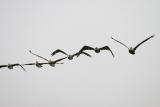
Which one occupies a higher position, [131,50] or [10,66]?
[131,50]

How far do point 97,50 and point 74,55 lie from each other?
1824 millimetres

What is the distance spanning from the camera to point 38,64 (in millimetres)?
23219

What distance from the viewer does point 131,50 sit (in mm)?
20859

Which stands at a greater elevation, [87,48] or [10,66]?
[87,48]

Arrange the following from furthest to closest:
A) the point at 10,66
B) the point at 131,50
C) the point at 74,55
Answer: the point at 10,66 < the point at 74,55 < the point at 131,50

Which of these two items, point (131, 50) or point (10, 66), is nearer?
point (131, 50)

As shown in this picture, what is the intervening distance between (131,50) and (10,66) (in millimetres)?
8316

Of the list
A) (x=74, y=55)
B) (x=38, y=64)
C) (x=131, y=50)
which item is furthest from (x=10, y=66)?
(x=131, y=50)

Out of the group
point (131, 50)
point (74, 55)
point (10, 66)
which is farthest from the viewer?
point (10, 66)

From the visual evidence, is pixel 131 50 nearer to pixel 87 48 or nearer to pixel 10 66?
pixel 87 48

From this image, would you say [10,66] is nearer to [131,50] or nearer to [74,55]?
[74,55]

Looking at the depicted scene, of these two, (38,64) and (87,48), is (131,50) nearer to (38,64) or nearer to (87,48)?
(87,48)

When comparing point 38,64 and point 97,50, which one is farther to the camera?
point 38,64

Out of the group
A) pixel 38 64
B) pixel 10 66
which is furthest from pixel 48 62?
A: pixel 10 66
